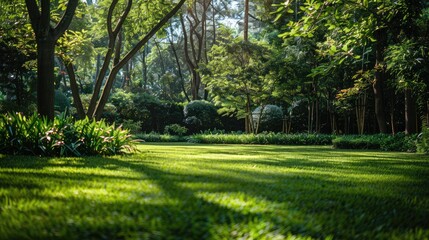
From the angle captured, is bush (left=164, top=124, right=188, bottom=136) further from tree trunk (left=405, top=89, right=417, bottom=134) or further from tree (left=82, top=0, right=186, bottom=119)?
tree trunk (left=405, top=89, right=417, bottom=134)

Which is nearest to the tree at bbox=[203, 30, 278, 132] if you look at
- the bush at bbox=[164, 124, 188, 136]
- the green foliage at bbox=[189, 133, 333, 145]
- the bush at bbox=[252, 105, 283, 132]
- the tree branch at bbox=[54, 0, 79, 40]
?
the bush at bbox=[252, 105, 283, 132]

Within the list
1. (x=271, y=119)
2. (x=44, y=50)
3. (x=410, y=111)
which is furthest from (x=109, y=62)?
(x=271, y=119)

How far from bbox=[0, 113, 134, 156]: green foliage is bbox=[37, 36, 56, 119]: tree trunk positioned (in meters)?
0.65

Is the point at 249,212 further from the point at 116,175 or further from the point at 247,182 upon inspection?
the point at 116,175

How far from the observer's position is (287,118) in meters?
20.8

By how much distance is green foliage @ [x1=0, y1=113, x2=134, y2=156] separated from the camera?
620 centimetres

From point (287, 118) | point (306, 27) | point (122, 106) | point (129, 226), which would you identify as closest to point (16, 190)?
point (129, 226)

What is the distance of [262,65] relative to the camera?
692 inches

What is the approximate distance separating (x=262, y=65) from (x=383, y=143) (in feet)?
25.0

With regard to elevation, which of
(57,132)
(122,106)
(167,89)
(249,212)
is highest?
(167,89)

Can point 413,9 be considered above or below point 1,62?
below

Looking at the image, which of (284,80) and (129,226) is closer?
(129,226)

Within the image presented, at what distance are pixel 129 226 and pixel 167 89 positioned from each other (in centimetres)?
4190

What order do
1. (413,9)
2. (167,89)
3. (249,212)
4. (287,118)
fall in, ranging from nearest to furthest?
(249,212), (413,9), (287,118), (167,89)
